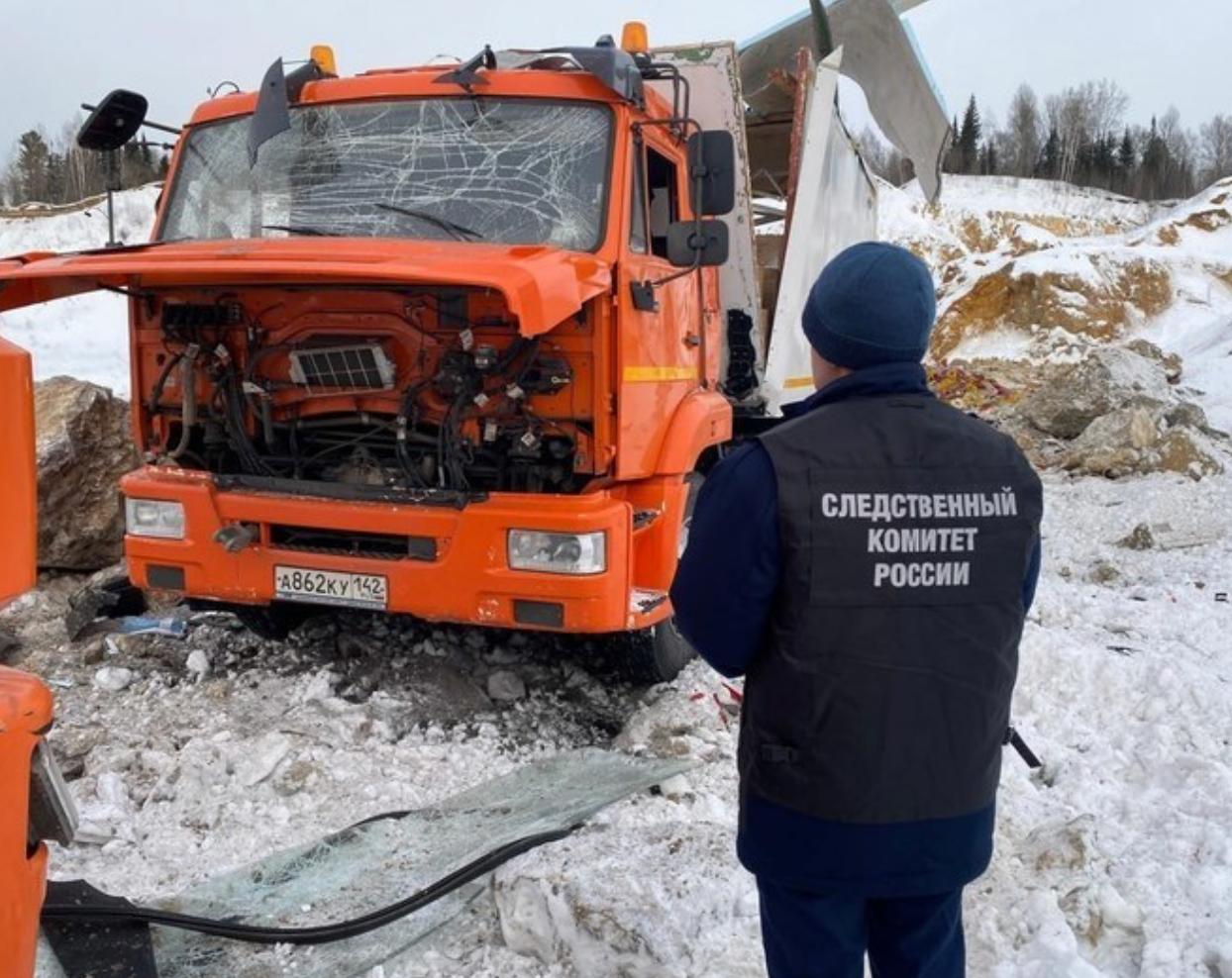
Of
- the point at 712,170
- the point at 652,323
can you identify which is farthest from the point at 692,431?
the point at 712,170

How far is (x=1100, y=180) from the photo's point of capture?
2240 inches

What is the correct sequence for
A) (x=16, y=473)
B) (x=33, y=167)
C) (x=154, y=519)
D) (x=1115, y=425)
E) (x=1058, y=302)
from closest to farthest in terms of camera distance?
(x=16, y=473), (x=154, y=519), (x=1115, y=425), (x=1058, y=302), (x=33, y=167)

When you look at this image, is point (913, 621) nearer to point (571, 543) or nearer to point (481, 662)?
point (571, 543)

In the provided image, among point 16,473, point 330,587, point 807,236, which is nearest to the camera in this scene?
point 16,473

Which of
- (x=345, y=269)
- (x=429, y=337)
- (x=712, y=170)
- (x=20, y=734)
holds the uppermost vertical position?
(x=712, y=170)

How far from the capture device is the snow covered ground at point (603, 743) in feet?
9.40

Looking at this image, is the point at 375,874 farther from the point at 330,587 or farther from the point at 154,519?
the point at 154,519

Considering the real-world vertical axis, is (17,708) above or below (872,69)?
below

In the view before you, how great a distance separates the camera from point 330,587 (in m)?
4.21

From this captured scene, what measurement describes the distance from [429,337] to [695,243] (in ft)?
3.78

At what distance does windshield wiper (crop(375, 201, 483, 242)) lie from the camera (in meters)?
4.23

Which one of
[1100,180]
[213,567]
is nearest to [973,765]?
[213,567]

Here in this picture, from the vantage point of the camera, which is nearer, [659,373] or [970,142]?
[659,373]

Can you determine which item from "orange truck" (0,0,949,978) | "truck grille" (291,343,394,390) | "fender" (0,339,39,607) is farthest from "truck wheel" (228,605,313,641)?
"fender" (0,339,39,607)
